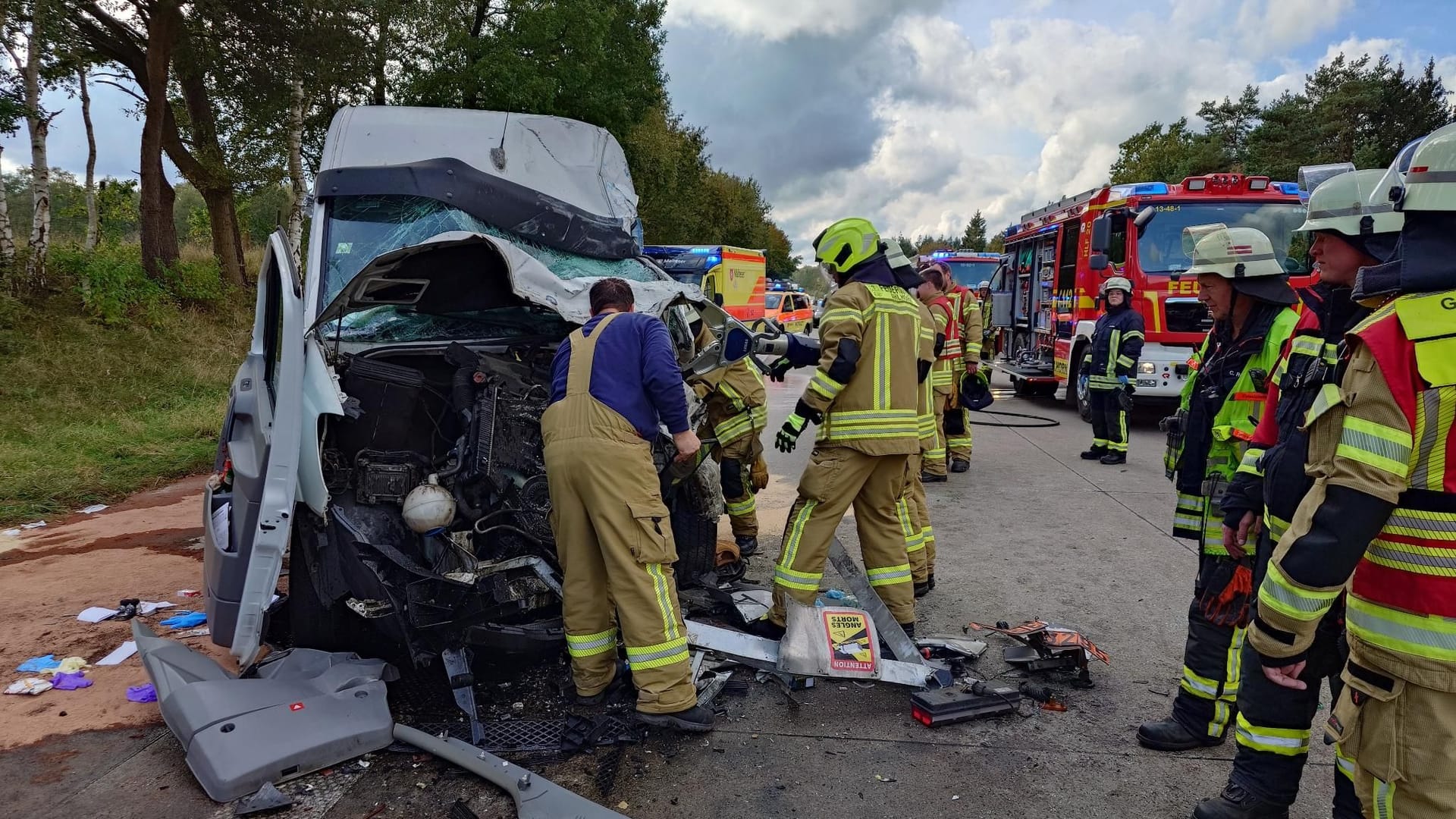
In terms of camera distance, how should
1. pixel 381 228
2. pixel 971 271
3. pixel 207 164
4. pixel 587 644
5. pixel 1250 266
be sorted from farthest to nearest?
pixel 971 271 < pixel 207 164 < pixel 381 228 < pixel 587 644 < pixel 1250 266

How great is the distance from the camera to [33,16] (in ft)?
37.1

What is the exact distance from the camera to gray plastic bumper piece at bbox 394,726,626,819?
105 inches

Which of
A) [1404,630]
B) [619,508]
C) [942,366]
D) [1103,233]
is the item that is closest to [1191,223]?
[1103,233]

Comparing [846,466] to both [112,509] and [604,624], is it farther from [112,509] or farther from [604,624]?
[112,509]

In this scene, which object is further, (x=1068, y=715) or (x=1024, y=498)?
(x=1024, y=498)

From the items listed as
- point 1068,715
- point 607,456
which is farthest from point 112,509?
point 1068,715

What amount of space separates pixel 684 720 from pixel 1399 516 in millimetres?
2353

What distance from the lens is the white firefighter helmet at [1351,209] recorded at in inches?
85.4

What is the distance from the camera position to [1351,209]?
2.23 metres

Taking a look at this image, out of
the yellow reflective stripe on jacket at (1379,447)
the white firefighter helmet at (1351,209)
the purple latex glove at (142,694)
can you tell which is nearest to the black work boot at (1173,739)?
the yellow reflective stripe on jacket at (1379,447)

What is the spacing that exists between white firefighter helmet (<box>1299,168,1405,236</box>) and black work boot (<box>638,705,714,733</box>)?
8.46 feet

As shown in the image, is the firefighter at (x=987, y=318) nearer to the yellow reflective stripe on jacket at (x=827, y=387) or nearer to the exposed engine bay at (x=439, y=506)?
the yellow reflective stripe on jacket at (x=827, y=387)

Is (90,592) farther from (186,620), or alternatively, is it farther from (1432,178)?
(1432,178)

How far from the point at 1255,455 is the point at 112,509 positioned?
7.64 meters
